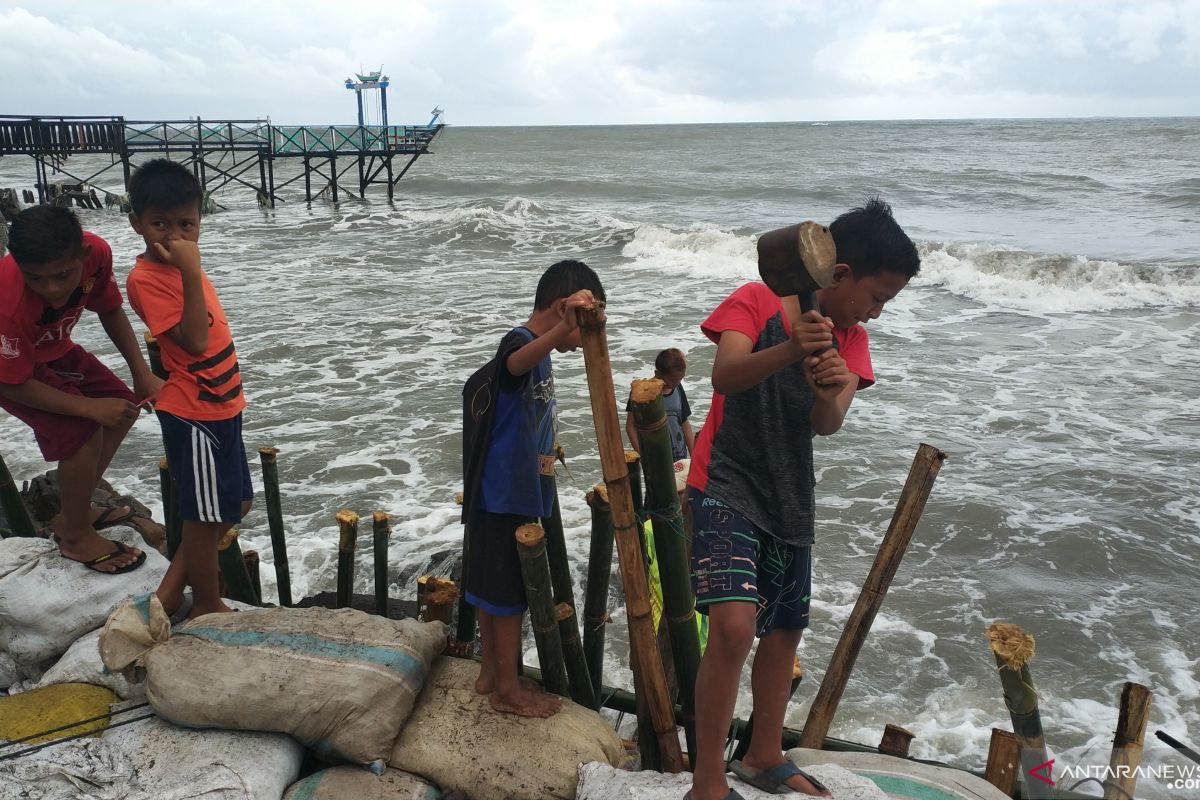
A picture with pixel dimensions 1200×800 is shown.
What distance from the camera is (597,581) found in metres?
3.18

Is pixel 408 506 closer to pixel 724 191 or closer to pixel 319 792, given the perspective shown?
pixel 319 792

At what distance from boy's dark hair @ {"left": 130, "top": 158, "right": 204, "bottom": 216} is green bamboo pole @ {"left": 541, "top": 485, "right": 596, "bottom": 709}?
1588 millimetres

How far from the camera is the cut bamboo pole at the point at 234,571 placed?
355 centimetres

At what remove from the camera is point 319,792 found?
2.62 metres

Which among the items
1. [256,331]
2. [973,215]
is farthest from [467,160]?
[256,331]

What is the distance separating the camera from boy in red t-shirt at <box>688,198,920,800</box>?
2307mm

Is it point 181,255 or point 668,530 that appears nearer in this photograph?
point 668,530

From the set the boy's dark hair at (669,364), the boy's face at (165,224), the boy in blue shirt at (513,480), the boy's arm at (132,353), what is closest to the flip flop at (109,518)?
the boy's arm at (132,353)

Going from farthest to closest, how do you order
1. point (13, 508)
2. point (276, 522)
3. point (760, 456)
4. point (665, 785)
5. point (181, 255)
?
point (13, 508)
point (276, 522)
point (181, 255)
point (665, 785)
point (760, 456)

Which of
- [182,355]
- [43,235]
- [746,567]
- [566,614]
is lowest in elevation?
[566,614]

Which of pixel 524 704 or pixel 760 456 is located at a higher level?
pixel 760 456

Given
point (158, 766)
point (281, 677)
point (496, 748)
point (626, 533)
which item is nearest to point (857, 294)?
point (626, 533)

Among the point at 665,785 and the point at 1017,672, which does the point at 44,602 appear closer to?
the point at 665,785

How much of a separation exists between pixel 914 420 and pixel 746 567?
6739mm
